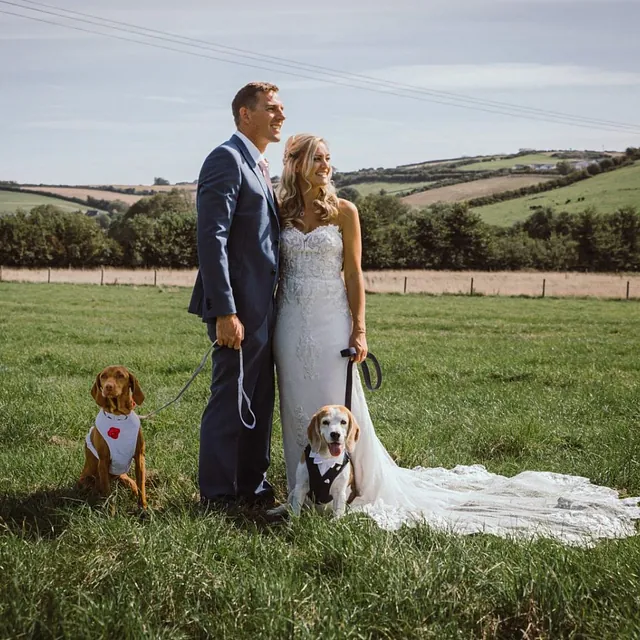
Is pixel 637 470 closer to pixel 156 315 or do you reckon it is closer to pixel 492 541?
pixel 492 541

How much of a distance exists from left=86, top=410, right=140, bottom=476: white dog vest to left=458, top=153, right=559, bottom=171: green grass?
376 ft

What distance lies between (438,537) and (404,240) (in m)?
60.1

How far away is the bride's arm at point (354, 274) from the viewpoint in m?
5.41

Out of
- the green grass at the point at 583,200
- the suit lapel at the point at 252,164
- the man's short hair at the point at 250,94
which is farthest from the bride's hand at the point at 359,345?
the green grass at the point at 583,200

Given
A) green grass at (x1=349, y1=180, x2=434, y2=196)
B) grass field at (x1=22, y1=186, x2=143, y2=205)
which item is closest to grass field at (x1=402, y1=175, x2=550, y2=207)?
green grass at (x1=349, y1=180, x2=434, y2=196)

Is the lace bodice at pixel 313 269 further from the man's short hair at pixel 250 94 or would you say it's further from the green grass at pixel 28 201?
the green grass at pixel 28 201

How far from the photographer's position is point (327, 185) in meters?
5.34

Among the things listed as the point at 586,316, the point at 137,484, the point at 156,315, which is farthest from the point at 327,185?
the point at 586,316

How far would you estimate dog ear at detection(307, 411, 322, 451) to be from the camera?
15.7 ft

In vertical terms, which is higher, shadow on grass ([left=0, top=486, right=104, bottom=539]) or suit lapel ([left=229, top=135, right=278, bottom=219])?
suit lapel ([left=229, top=135, right=278, bottom=219])

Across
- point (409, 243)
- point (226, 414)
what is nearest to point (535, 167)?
point (409, 243)

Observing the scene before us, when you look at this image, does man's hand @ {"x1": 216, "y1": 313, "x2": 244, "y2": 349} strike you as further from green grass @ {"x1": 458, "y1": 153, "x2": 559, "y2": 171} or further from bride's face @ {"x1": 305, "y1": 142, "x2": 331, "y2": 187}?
green grass @ {"x1": 458, "y1": 153, "x2": 559, "y2": 171}

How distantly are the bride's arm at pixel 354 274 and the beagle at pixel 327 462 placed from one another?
0.72 metres

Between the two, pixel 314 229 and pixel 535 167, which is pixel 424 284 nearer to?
pixel 314 229
